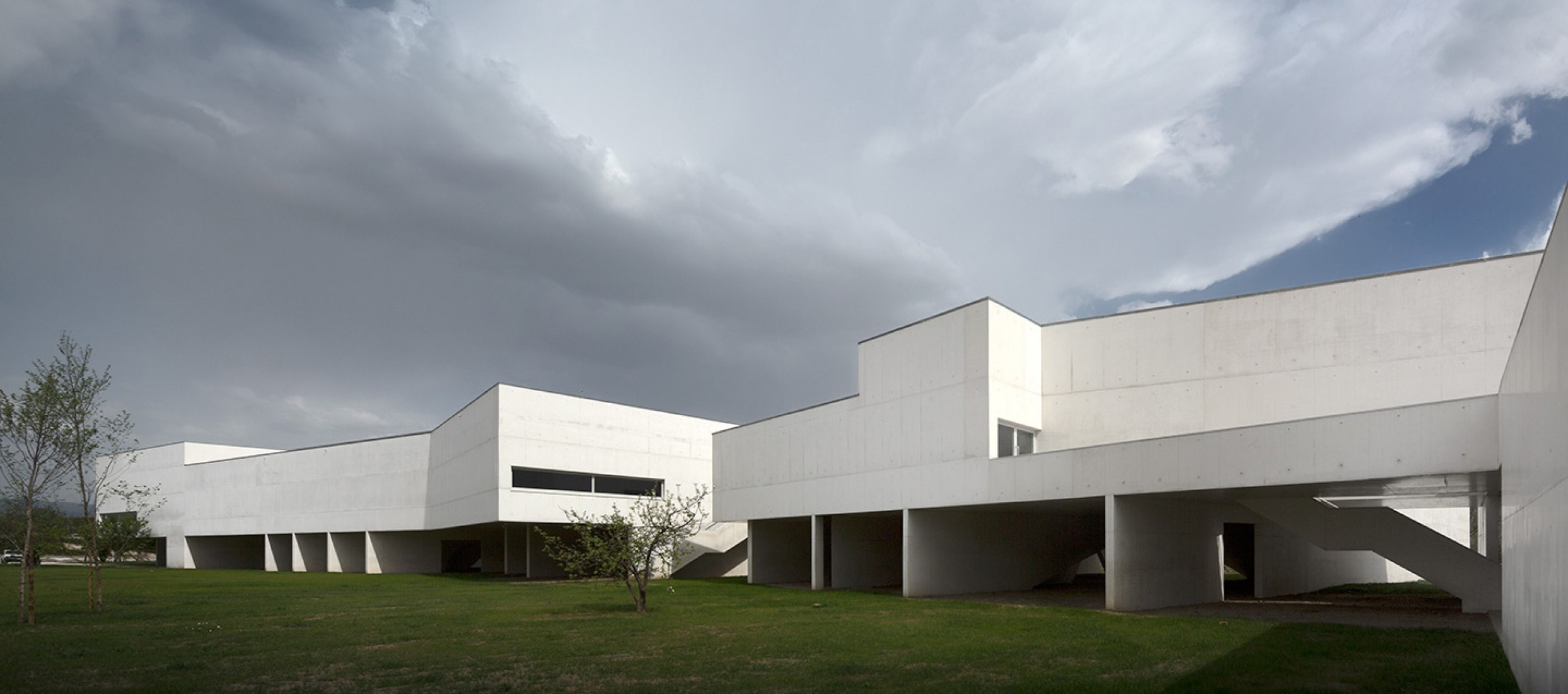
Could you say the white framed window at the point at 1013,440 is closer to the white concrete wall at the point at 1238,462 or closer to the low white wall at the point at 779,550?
the white concrete wall at the point at 1238,462

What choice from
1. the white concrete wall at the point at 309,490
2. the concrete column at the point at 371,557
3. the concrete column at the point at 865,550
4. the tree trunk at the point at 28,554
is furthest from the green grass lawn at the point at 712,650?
the concrete column at the point at 371,557

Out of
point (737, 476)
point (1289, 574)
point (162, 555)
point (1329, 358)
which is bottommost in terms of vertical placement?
point (162, 555)

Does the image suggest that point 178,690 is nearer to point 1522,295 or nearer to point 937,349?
point 937,349

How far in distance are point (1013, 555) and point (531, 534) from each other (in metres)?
27.6

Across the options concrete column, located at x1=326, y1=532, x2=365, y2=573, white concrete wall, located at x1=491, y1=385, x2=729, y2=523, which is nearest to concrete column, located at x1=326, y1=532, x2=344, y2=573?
concrete column, located at x1=326, y1=532, x2=365, y2=573

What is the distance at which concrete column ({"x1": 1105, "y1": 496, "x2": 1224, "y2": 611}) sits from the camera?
23.9 m

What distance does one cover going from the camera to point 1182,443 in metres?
22.2

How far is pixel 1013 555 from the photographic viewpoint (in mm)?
34438

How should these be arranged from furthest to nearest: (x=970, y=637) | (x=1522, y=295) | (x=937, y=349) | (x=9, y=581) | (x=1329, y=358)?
(x=9, y=581), (x=937, y=349), (x=1329, y=358), (x=1522, y=295), (x=970, y=637)

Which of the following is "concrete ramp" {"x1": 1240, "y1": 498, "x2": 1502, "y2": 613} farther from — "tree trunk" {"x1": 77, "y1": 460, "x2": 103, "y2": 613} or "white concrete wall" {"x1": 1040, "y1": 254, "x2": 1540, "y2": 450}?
"tree trunk" {"x1": 77, "y1": 460, "x2": 103, "y2": 613}

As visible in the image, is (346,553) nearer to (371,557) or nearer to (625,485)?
(371,557)

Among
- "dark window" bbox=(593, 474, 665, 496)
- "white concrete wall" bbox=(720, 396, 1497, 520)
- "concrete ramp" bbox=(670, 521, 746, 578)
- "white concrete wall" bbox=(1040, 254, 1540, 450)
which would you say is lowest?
"concrete ramp" bbox=(670, 521, 746, 578)

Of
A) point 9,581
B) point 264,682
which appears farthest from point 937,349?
point 9,581

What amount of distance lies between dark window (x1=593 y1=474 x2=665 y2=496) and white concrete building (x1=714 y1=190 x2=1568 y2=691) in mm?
11686
